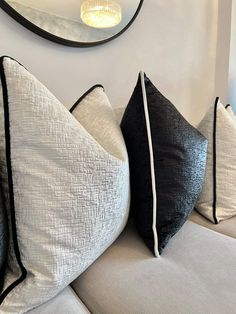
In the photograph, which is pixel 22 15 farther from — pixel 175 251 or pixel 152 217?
pixel 175 251

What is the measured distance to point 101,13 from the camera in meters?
1.36

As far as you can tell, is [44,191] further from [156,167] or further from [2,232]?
[156,167]

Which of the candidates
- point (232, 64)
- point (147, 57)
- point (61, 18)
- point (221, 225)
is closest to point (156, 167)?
point (221, 225)

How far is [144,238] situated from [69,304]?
31 cm

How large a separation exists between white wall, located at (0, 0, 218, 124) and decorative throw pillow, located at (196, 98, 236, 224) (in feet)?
1.70

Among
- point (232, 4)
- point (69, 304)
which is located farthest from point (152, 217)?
point (232, 4)

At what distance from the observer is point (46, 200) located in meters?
0.69

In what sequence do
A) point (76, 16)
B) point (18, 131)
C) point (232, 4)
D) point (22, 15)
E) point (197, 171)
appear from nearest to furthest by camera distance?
1. point (18, 131)
2. point (197, 171)
3. point (22, 15)
4. point (76, 16)
5. point (232, 4)

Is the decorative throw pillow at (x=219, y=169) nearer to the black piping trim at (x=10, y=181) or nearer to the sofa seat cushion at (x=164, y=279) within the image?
the sofa seat cushion at (x=164, y=279)

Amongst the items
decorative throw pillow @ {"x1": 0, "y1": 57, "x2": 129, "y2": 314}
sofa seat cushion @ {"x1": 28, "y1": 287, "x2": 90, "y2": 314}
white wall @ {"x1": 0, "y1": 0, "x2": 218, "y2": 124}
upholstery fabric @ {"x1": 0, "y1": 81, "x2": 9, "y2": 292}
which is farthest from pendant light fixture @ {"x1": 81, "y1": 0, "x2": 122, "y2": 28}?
sofa seat cushion @ {"x1": 28, "y1": 287, "x2": 90, "y2": 314}

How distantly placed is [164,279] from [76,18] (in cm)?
106

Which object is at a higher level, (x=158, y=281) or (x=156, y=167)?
(x=156, y=167)

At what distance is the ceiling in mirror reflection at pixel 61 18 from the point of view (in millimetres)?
1147

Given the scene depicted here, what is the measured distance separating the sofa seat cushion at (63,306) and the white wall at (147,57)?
2.75 feet
